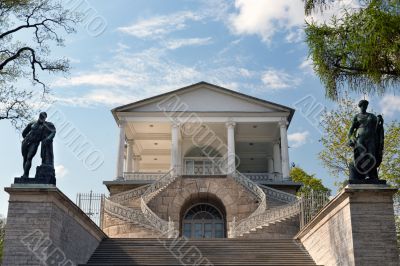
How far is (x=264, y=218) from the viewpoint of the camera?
22.8 m

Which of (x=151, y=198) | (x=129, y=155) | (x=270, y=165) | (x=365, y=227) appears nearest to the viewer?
(x=365, y=227)

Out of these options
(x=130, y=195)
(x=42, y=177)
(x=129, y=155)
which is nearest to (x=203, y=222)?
(x=130, y=195)

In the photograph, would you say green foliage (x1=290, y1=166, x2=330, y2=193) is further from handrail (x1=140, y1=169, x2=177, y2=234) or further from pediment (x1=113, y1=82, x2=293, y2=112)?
handrail (x1=140, y1=169, x2=177, y2=234)

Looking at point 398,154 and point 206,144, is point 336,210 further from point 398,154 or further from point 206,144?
point 206,144

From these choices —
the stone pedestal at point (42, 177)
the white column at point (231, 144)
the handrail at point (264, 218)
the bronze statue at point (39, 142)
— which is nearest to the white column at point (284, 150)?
the white column at point (231, 144)

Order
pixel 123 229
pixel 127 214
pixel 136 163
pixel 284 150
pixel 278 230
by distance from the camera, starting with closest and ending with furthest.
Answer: pixel 278 230, pixel 123 229, pixel 127 214, pixel 284 150, pixel 136 163

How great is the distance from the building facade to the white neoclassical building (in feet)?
0.24

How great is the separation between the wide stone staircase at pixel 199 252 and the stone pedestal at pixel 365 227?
8.38ft

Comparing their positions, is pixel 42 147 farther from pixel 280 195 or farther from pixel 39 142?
pixel 280 195

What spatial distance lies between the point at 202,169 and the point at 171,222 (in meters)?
15.5

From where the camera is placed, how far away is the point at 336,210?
13.0 m

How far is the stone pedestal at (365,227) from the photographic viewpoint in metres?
11.8

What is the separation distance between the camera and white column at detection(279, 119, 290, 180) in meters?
33.5

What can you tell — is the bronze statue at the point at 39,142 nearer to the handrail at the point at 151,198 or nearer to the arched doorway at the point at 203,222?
the handrail at the point at 151,198
